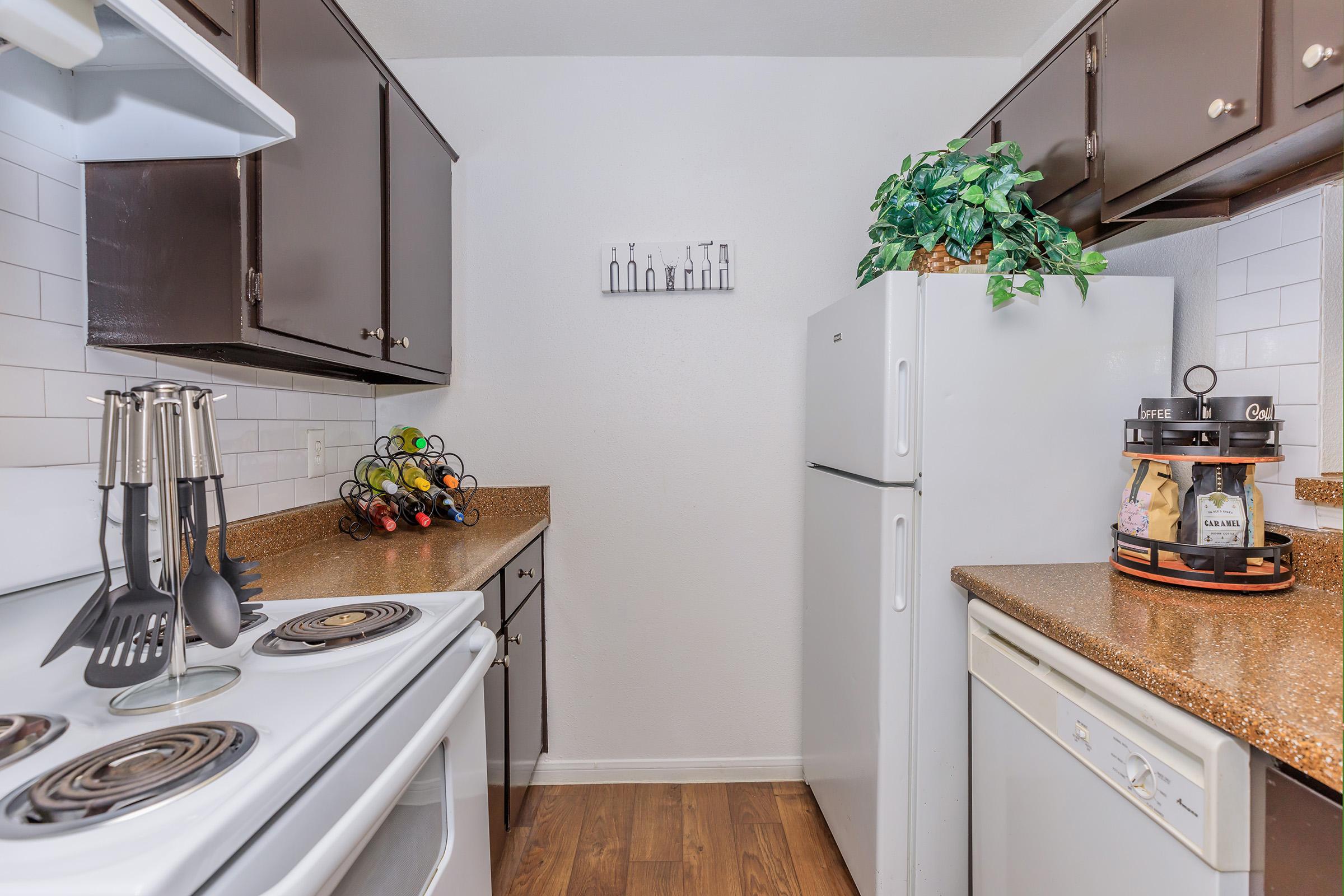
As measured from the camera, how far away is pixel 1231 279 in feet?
4.75

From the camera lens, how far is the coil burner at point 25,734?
62 centimetres

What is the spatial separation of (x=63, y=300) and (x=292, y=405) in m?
0.68

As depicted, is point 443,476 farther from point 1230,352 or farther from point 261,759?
point 1230,352

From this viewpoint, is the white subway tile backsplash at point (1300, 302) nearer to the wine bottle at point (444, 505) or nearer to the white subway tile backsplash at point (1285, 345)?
the white subway tile backsplash at point (1285, 345)

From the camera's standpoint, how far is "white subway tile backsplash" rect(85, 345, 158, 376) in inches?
46.5

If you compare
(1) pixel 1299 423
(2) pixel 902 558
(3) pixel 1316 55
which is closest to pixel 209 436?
(2) pixel 902 558

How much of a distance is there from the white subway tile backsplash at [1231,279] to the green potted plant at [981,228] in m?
0.29

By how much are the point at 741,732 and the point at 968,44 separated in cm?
244

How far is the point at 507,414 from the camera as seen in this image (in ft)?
7.45

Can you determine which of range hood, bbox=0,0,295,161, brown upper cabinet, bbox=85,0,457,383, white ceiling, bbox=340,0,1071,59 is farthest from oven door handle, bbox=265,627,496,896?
white ceiling, bbox=340,0,1071,59

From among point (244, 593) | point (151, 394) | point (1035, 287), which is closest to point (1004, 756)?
point (1035, 287)

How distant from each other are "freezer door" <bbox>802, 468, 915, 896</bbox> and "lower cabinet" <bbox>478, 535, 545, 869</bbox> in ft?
2.85

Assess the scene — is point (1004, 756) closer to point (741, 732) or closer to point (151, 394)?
point (741, 732)

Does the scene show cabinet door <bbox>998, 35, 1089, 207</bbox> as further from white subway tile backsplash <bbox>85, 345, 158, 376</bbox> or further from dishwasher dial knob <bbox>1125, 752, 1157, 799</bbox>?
white subway tile backsplash <bbox>85, 345, 158, 376</bbox>
